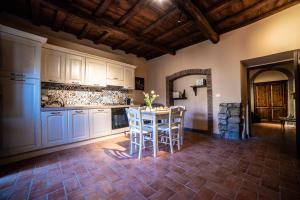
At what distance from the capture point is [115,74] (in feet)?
14.1

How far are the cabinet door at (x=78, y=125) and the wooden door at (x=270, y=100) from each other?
7.72 metres

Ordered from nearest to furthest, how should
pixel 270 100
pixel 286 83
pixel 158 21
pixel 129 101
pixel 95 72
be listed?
pixel 158 21 → pixel 95 72 → pixel 129 101 → pixel 286 83 → pixel 270 100

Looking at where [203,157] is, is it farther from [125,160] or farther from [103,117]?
[103,117]

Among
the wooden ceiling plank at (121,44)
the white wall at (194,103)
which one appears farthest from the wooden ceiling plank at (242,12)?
the wooden ceiling plank at (121,44)

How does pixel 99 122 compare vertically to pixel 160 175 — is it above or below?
above

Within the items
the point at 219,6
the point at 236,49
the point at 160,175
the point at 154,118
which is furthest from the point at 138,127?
the point at 236,49

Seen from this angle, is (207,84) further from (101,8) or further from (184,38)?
(101,8)

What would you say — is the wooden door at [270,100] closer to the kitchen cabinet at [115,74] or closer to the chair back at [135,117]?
the kitchen cabinet at [115,74]

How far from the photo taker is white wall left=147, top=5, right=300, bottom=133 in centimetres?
286

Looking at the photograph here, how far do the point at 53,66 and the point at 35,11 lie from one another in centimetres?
107

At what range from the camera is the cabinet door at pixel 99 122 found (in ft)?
11.1

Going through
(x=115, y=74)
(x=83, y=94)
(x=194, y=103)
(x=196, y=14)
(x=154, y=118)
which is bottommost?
(x=154, y=118)

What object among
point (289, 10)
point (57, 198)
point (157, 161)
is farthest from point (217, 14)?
point (57, 198)

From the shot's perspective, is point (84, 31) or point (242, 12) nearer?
point (242, 12)
